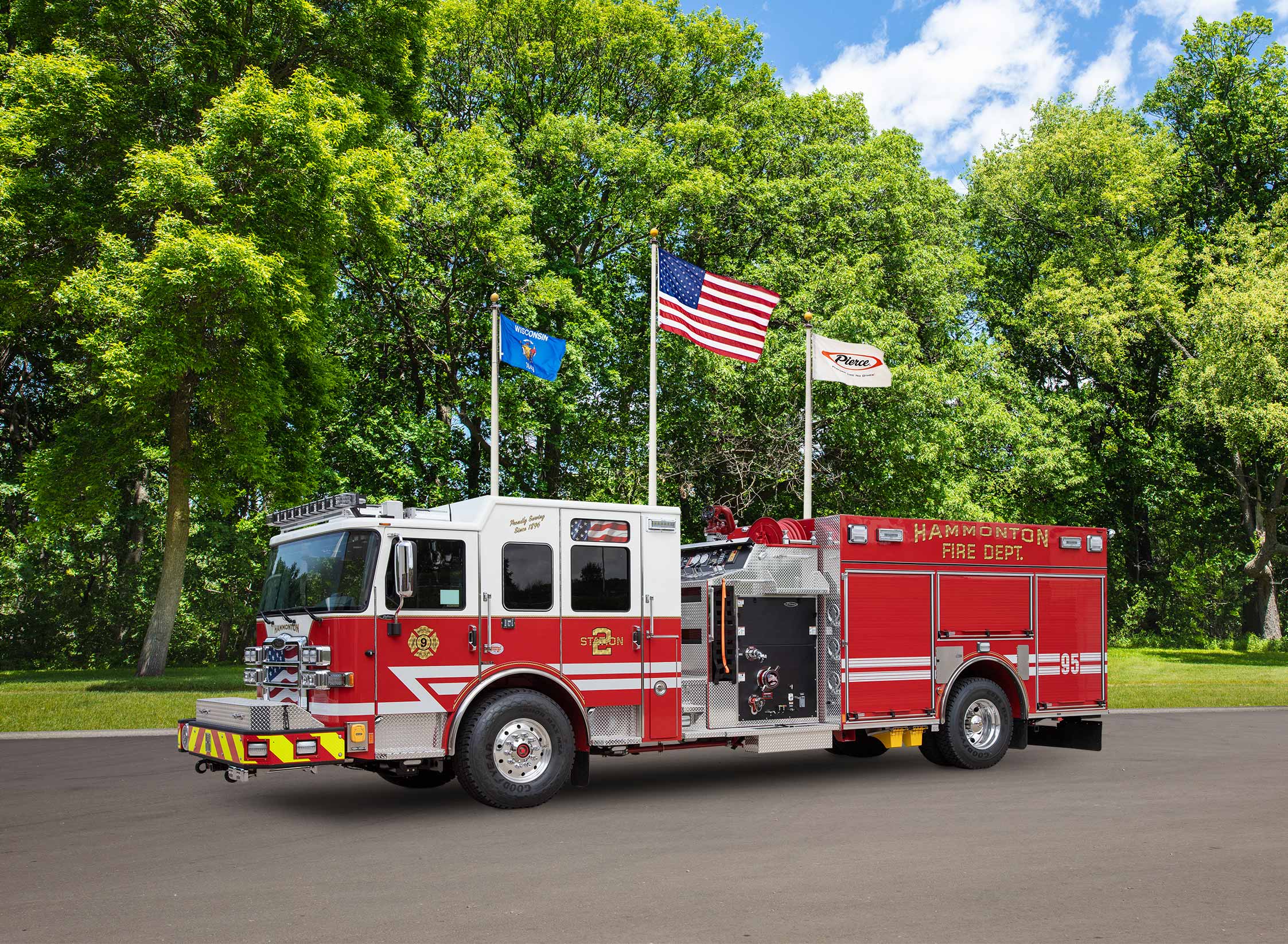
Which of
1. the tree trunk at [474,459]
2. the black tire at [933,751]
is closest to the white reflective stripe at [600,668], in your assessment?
the black tire at [933,751]

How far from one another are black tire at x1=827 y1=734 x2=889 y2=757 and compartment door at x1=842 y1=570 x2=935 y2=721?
1.32 meters

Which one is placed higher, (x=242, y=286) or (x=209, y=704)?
(x=242, y=286)

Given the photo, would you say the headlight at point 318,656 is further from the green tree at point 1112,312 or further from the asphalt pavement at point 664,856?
the green tree at point 1112,312

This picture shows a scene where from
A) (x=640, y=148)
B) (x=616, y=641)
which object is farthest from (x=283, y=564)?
(x=640, y=148)

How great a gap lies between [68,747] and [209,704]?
623cm

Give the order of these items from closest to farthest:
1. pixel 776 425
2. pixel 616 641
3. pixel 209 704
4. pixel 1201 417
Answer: pixel 209 704
pixel 616 641
pixel 776 425
pixel 1201 417

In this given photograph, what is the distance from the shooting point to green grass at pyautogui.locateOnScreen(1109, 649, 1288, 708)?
2355 cm

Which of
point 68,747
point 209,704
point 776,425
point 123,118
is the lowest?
point 68,747

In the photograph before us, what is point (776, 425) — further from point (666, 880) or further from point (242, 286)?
point (666, 880)

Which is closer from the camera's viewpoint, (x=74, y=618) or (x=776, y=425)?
(x=776, y=425)

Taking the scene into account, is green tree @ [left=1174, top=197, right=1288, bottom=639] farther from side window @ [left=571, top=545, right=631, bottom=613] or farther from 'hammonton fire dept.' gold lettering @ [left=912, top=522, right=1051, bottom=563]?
side window @ [left=571, top=545, right=631, bottom=613]

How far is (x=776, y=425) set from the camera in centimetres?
3073

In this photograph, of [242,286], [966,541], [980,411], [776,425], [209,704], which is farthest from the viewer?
[980,411]

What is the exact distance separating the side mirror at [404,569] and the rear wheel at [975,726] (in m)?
6.62
